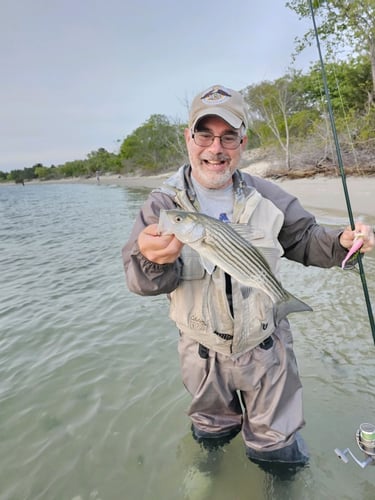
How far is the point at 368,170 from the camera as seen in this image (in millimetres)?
16922

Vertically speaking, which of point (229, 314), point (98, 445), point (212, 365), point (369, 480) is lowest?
point (369, 480)

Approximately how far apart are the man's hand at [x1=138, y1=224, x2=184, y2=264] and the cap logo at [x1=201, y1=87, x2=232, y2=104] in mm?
1116

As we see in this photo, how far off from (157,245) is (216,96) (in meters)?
1.30

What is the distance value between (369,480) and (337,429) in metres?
0.64

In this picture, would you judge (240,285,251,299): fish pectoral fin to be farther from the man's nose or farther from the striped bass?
the man's nose

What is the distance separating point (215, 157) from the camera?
Answer: 8.14ft

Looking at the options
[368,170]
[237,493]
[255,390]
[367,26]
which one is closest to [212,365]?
[255,390]

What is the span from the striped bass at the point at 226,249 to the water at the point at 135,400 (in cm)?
191

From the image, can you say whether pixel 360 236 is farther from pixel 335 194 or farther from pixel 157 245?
pixel 335 194

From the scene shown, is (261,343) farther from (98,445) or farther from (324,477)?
(98,445)

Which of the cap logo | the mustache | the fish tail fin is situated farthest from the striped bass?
the cap logo

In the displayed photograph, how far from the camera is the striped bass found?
74.5 inches

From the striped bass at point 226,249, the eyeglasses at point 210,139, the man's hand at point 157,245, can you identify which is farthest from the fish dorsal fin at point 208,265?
the eyeglasses at point 210,139

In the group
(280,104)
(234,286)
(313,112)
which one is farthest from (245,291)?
(313,112)
